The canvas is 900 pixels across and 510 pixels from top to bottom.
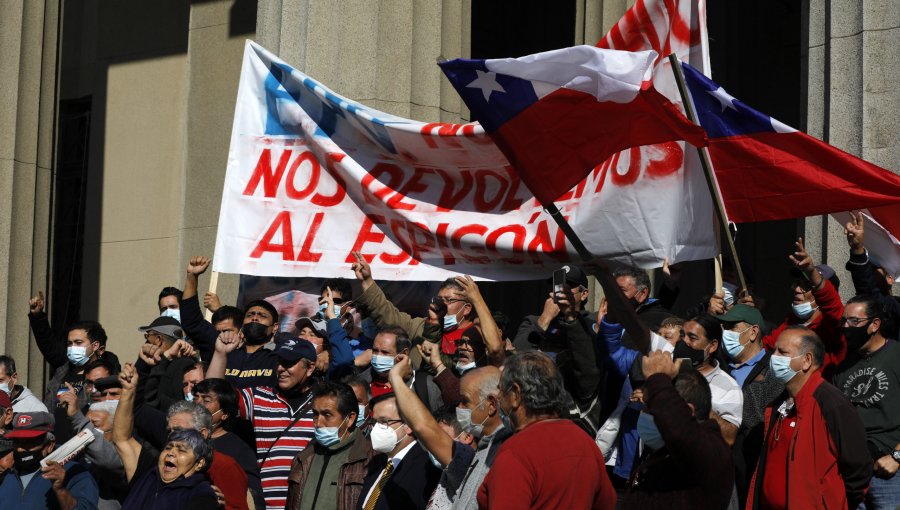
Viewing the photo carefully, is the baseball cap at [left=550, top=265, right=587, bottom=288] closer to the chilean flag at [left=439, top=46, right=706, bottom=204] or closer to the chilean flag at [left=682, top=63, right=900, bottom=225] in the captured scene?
the chilean flag at [left=439, top=46, right=706, bottom=204]

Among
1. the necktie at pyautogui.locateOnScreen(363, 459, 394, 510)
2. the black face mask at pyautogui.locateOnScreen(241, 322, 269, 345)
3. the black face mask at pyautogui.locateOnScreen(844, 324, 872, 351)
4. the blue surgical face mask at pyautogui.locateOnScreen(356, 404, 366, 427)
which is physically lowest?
the necktie at pyautogui.locateOnScreen(363, 459, 394, 510)

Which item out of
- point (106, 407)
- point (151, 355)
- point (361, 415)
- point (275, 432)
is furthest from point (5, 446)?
point (361, 415)

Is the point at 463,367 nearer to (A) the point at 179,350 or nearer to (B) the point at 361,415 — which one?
(B) the point at 361,415

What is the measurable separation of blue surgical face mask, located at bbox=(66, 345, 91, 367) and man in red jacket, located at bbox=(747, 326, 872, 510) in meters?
5.49

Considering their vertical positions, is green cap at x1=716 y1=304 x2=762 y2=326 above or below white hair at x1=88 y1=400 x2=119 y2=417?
above

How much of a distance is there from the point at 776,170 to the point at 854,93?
1.51m

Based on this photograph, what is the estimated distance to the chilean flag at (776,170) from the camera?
27.2 ft

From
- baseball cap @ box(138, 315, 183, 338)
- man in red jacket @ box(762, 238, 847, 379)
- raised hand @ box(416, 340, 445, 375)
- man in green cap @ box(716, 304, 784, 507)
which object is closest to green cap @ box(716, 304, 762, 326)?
man in green cap @ box(716, 304, 784, 507)

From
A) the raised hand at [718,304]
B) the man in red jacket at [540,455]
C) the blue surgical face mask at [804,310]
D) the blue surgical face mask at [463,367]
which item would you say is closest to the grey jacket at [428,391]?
the blue surgical face mask at [463,367]

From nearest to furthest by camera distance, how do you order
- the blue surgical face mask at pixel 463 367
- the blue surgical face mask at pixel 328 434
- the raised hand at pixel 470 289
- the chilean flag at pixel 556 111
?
the chilean flag at pixel 556 111 < the blue surgical face mask at pixel 328 434 < the raised hand at pixel 470 289 < the blue surgical face mask at pixel 463 367

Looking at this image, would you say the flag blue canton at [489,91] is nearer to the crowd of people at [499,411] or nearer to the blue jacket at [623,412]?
the crowd of people at [499,411]

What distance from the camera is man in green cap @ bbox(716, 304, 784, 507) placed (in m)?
7.73

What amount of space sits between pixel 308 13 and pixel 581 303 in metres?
5.14

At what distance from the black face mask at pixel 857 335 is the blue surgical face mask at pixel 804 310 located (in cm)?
70
